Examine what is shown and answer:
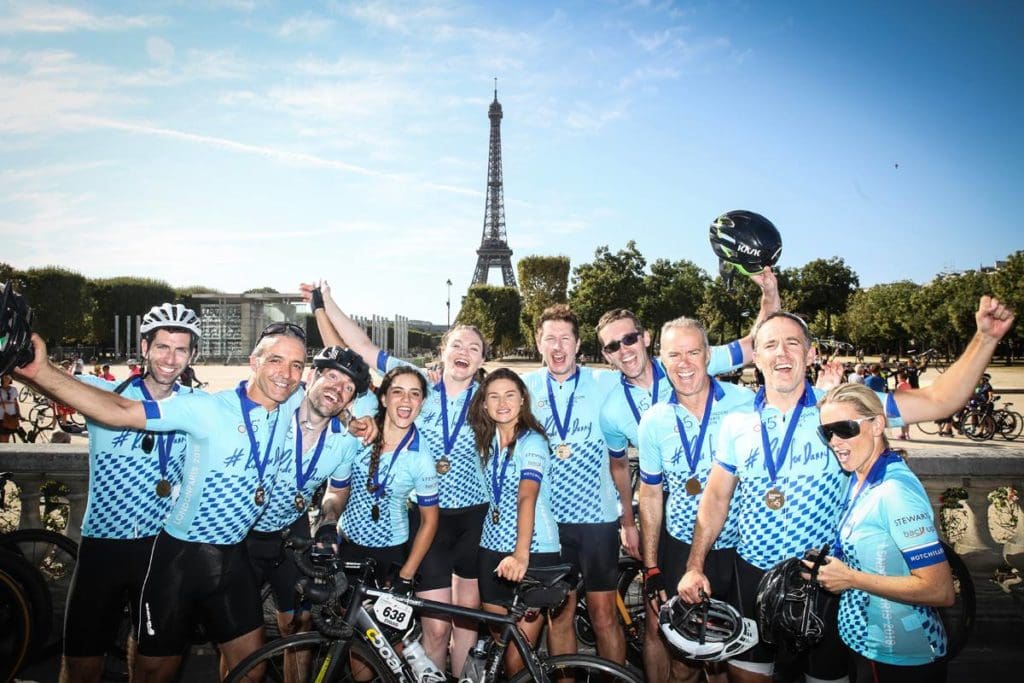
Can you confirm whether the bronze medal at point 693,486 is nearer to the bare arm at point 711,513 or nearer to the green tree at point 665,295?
the bare arm at point 711,513

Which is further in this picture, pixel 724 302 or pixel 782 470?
pixel 724 302

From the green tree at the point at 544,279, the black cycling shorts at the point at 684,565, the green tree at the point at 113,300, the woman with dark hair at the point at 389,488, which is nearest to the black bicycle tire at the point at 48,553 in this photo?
the woman with dark hair at the point at 389,488

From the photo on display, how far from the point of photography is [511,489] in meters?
3.71

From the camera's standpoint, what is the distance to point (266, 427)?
3.43 metres

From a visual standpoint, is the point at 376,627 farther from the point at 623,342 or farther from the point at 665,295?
the point at 665,295

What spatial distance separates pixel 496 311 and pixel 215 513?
64.6 m

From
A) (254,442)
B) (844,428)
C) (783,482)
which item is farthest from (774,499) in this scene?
(254,442)

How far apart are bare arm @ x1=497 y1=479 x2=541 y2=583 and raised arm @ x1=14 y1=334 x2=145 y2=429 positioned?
1.99 meters

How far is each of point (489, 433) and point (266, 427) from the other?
1348 millimetres

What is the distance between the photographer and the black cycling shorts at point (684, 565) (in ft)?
11.3

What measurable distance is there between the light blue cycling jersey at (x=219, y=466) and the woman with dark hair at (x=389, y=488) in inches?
21.8

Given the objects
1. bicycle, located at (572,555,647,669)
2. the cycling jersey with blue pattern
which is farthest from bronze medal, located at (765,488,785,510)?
the cycling jersey with blue pattern

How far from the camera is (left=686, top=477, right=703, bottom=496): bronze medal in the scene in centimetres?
355

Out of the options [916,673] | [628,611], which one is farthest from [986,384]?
[916,673]
